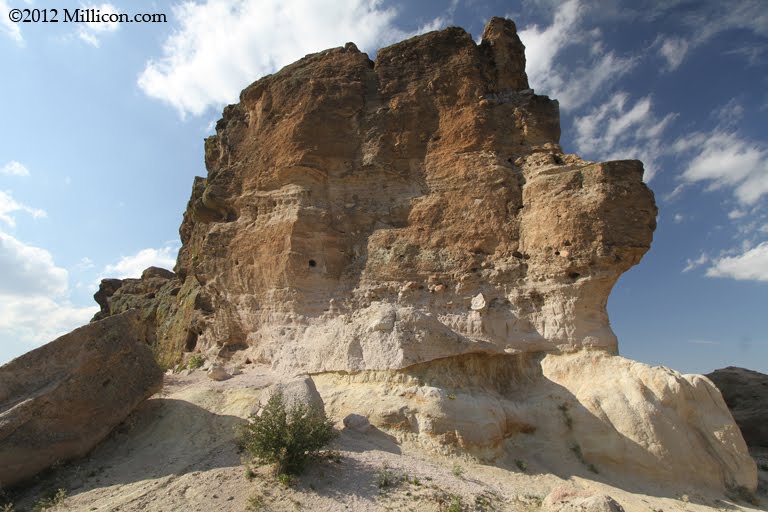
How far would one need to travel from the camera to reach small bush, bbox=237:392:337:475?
7.54m

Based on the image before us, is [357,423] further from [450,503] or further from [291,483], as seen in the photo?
[450,503]

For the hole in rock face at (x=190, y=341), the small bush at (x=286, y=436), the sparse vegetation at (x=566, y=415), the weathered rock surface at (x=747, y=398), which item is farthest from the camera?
the hole in rock face at (x=190, y=341)

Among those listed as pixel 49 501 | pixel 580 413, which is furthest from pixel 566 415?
pixel 49 501

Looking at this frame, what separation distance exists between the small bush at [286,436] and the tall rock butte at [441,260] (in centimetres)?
185

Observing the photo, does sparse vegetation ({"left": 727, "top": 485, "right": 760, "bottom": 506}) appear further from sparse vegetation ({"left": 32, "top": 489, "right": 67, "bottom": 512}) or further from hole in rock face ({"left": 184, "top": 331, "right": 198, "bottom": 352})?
hole in rock face ({"left": 184, "top": 331, "right": 198, "bottom": 352})

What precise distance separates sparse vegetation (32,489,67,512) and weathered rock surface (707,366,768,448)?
17424 mm

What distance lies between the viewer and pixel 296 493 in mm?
7062

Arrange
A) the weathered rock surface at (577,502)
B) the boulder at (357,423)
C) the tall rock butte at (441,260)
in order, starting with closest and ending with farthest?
the weathered rock surface at (577,502), the boulder at (357,423), the tall rock butte at (441,260)

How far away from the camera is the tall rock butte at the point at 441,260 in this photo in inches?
388

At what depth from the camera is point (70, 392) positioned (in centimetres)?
870

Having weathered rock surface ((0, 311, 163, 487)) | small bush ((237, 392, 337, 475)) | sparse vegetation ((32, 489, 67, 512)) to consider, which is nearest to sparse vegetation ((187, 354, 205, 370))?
weathered rock surface ((0, 311, 163, 487))

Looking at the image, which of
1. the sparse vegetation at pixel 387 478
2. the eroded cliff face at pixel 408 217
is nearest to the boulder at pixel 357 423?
the eroded cliff face at pixel 408 217

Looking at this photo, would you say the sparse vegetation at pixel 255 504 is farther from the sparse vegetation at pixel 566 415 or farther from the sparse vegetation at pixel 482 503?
the sparse vegetation at pixel 566 415

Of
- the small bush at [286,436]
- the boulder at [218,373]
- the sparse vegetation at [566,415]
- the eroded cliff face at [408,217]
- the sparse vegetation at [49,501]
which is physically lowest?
the sparse vegetation at [49,501]
